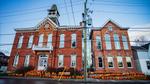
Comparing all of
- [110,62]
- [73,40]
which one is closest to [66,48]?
[73,40]

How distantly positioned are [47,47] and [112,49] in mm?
12942

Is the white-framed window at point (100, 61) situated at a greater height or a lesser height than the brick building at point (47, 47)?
lesser

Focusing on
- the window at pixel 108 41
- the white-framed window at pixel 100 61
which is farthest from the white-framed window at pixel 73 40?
the window at pixel 108 41

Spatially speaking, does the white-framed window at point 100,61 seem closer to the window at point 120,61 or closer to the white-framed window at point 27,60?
the window at point 120,61

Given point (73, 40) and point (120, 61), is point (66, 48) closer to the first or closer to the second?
point (73, 40)

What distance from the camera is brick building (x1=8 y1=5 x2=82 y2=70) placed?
68.3 feet

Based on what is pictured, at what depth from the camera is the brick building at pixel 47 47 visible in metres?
20.8

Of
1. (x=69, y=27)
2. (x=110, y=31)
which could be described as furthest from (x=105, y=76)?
(x=69, y=27)

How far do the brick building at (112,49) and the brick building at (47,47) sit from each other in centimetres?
384

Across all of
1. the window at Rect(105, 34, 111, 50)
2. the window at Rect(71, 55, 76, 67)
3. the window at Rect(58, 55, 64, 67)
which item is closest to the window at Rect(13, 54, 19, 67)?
the window at Rect(58, 55, 64, 67)

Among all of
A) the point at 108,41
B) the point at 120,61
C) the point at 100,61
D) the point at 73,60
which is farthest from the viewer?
the point at 108,41

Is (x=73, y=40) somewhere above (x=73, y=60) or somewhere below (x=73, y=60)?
above

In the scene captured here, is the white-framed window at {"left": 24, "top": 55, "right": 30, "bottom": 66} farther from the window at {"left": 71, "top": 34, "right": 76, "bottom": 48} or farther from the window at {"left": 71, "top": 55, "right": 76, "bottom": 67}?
the window at {"left": 71, "top": 34, "right": 76, "bottom": 48}

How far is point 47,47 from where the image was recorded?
824 inches
